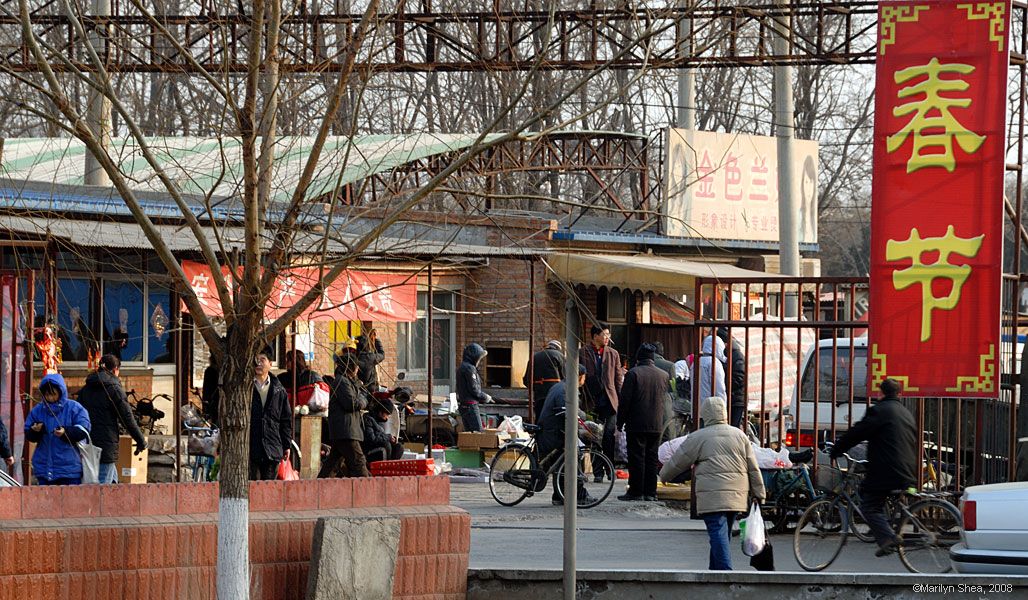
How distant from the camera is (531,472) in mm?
15039

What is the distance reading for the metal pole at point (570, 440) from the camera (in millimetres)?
A: 6996

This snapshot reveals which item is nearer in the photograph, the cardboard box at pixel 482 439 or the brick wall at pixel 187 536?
the brick wall at pixel 187 536

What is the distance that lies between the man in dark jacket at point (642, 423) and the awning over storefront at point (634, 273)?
19.2 ft

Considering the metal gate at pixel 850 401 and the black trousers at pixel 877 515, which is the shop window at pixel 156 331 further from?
the black trousers at pixel 877 515

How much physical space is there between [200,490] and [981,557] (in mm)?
5087

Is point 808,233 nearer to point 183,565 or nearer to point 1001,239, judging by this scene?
point 1001,239

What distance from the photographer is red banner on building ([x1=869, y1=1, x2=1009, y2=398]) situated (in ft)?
39.3

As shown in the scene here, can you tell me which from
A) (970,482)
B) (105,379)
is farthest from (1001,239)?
(105,379)

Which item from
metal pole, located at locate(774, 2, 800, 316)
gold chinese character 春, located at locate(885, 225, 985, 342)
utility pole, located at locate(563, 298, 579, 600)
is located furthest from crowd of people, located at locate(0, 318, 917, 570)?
metal pole, located at locate(774, 2, 800, 316)

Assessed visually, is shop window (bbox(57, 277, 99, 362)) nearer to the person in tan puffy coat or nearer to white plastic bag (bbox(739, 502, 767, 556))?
the person in tan puffy coat

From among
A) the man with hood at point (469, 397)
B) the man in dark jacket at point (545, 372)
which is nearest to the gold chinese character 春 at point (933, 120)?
the man in dark jacket at point (545, 372)

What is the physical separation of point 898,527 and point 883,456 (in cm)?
56

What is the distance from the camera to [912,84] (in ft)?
39.9

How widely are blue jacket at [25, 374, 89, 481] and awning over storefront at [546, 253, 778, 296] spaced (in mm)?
9724
